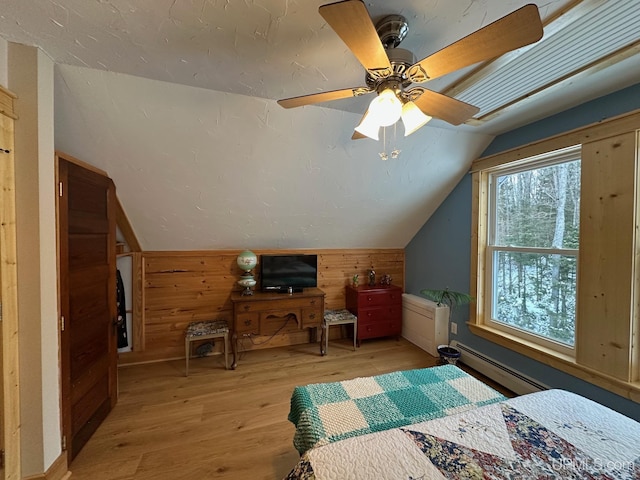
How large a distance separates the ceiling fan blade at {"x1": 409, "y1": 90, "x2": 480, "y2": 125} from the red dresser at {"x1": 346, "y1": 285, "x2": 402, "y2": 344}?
2338mm

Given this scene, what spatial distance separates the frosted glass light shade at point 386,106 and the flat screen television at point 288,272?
7.46ft

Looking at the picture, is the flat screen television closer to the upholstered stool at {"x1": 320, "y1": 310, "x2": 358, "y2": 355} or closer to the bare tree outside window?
the upholstered stool at {"x1": 320, "y1": 310, "x2": 358, "y2": 355}

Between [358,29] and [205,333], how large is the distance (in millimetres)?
2805

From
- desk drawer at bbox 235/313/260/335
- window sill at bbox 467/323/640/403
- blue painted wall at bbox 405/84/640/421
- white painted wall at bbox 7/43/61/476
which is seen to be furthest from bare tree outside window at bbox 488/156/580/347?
white painted wall at bbox 7/43/61/476

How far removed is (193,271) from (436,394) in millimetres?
2681

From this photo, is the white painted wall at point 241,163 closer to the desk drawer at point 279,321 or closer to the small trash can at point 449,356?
the desk drawer at point 279,321

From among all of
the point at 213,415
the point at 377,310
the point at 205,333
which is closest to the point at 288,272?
the point at 205,333

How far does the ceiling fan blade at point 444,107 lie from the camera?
1.11 m

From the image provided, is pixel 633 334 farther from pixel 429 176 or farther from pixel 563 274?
pixel 429 176

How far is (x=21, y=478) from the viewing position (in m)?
1.30

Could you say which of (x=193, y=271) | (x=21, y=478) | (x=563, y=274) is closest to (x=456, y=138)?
(x=563, y=274)

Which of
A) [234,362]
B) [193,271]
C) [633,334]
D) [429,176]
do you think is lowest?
[234,362]

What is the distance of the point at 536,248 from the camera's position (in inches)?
85.5

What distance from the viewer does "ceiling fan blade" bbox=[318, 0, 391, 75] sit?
68cm
